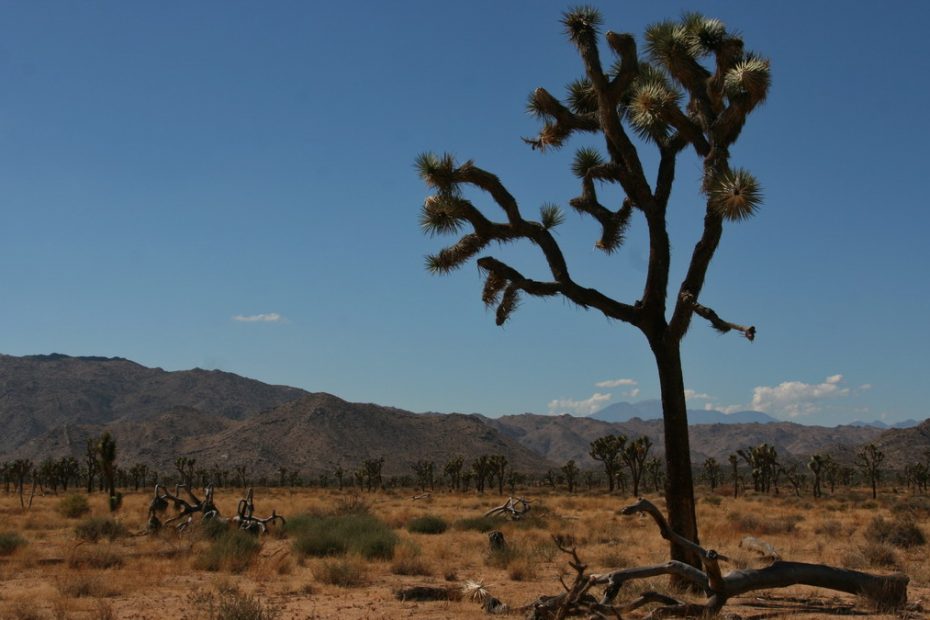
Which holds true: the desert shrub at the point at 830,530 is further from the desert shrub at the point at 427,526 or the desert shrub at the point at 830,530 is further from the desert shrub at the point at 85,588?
the desert shrub at the point at 85,588

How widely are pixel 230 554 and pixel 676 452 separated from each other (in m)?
8.54

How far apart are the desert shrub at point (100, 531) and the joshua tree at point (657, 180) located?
11.8m

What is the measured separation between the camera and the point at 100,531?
18.3 meters

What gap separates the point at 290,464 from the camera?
10462 cm

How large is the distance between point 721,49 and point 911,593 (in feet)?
26.7

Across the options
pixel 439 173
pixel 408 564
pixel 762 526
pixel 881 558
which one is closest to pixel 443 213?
pixel 439 173

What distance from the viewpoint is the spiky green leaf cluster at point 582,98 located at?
12414mm

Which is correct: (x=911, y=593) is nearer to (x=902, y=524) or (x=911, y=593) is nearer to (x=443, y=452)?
(x=902, y=524)

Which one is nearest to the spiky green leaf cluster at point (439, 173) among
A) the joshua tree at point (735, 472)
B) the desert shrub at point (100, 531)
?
the desert shrub at point (100, 531)

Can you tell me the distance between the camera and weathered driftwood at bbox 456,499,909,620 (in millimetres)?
7781

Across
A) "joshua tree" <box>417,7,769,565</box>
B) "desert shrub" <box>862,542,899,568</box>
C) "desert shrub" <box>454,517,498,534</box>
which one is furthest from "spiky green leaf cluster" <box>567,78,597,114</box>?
"desert shrub" <box>454,517,498,534</box>

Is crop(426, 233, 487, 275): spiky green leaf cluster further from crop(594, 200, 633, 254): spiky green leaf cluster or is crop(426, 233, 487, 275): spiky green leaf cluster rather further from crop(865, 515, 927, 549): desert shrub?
crop(865, 515, 927, 549): desert shrub

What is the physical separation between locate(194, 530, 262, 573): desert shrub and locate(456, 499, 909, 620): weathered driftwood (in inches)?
267

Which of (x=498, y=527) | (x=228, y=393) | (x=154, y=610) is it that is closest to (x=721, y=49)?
(x=154, y=610)
